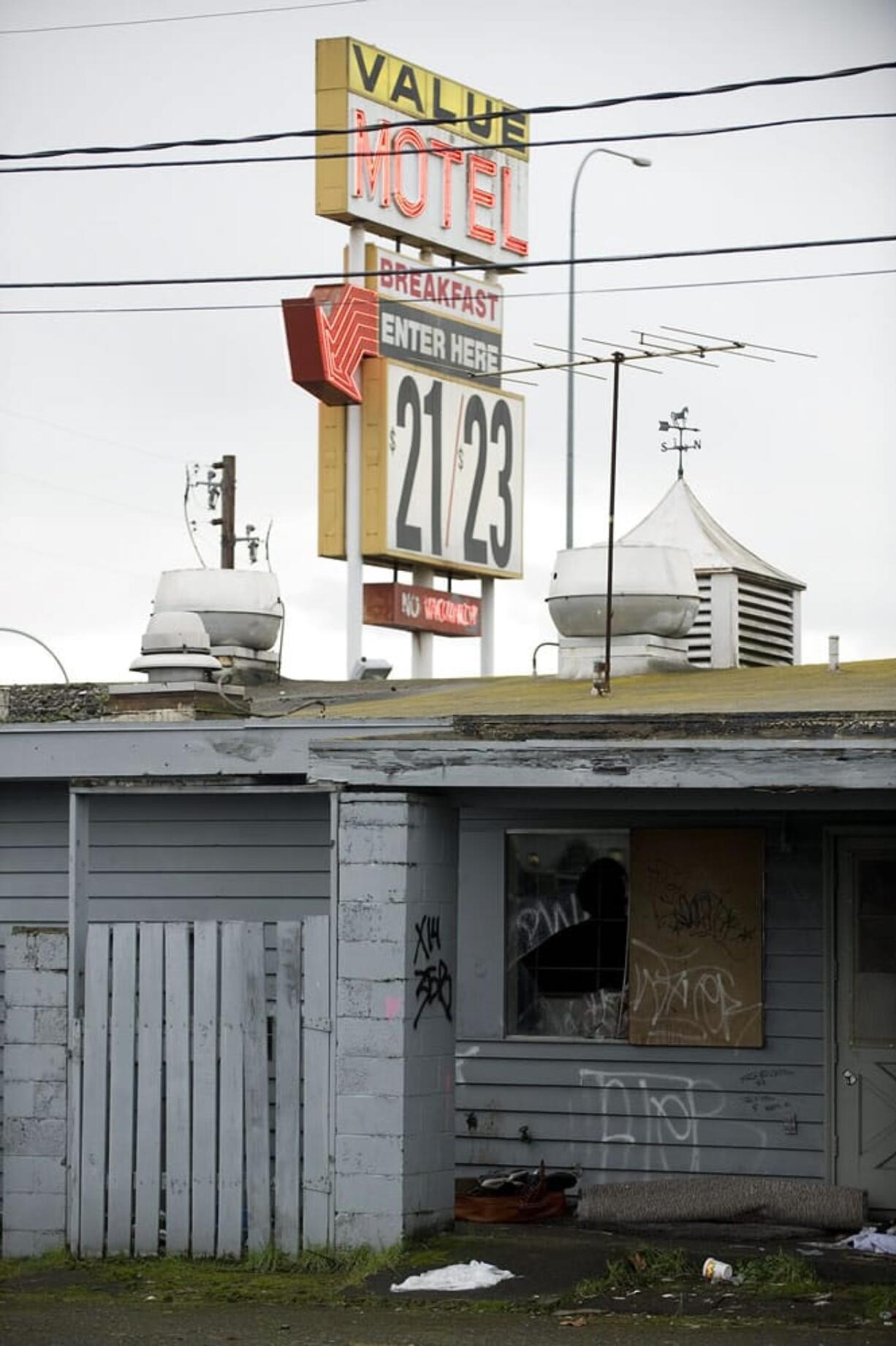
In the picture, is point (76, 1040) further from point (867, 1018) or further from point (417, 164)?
point (417, 164)

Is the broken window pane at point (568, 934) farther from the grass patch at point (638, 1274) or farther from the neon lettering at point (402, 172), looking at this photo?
the neon lettering at point (402, 172)

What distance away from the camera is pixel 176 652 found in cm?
1498

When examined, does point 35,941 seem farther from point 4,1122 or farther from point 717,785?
point 717,785

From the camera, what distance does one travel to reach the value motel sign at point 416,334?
1001 inches

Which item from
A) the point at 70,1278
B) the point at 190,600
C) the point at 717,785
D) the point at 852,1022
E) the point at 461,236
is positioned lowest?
the point at 70,1278

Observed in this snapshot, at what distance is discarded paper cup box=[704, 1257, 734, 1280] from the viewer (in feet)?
35.1

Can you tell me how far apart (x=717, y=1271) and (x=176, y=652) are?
609cm

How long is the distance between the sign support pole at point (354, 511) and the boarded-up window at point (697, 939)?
500 inches

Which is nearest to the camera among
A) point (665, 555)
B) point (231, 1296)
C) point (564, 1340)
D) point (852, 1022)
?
point (564, 1340)

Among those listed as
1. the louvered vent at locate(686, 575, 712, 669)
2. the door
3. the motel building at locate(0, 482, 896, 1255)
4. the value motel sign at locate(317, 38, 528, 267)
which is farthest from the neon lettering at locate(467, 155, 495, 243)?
the door

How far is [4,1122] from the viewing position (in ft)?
38.8

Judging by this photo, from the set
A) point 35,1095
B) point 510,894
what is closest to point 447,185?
point 510,894

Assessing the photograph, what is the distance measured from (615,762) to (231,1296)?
10.4ft

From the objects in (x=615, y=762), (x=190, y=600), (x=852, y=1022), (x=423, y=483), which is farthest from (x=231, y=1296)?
(x=423, y=483)
